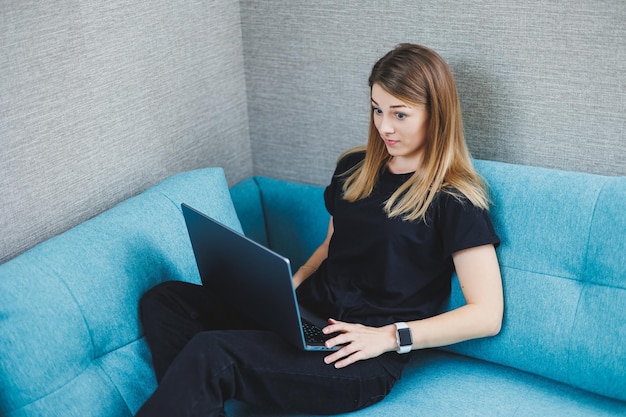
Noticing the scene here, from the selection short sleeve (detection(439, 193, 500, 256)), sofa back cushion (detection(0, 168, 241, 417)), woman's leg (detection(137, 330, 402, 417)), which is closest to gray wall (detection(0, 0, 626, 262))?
sofa back cushion (detection(0, 168, 241, 417))

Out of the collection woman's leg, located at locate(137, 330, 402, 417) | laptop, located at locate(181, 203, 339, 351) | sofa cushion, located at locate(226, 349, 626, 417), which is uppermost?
laptop, located at locate(181, 203, 339, 351)

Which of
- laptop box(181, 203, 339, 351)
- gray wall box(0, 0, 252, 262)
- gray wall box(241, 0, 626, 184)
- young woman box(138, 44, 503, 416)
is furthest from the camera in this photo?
gray wall box(241, 0, 626, 184)

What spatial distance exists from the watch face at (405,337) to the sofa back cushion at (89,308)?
594mm

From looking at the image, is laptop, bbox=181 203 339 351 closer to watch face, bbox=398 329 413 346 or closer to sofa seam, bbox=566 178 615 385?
watch face, bbox=398 329 413 346

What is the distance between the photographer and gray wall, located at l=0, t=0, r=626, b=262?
179cm

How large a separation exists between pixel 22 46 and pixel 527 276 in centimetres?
133

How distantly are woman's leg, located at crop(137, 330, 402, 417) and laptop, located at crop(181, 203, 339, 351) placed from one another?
0.18 feet

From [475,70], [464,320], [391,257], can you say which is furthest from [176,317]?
[475,70]

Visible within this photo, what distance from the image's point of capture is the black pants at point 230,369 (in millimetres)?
1544

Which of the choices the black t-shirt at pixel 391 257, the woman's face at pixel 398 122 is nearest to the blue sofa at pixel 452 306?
the black t-shirt at pixel 391 257

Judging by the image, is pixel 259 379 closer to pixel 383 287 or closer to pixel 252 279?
pixel 252 279

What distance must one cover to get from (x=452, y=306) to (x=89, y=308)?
89 centimetres

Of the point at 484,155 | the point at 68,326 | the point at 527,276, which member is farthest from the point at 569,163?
the point at 68,326

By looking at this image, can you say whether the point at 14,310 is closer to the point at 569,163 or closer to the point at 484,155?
→ the point at 484,155
